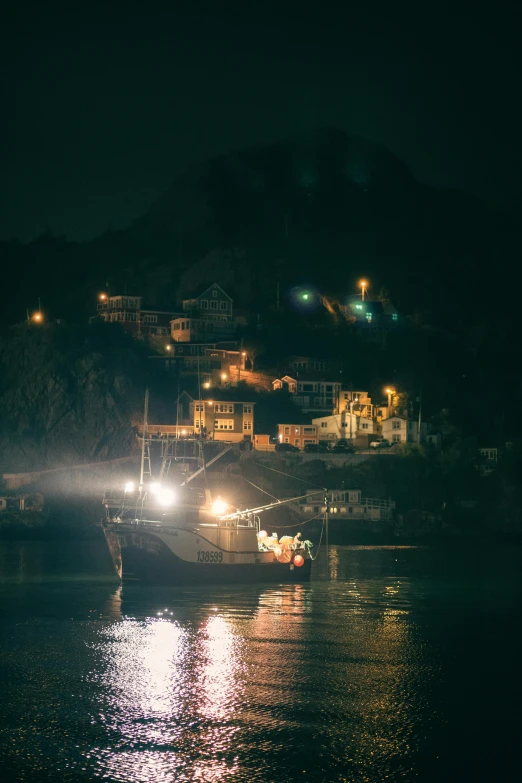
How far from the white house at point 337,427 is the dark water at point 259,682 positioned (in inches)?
1713

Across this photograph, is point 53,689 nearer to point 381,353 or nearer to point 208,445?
point 208,445

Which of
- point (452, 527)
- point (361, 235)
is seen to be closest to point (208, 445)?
point (452, 527)

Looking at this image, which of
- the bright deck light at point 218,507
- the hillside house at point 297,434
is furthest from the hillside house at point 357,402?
the bright deck light at point 218,507

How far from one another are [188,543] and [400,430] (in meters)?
50.2

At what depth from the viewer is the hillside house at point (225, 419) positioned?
3632 inches

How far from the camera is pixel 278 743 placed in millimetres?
23297

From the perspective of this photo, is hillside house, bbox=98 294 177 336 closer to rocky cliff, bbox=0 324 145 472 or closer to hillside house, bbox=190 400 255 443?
rocky cliff, bbox=0 324 145 472

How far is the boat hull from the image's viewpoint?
4641cm

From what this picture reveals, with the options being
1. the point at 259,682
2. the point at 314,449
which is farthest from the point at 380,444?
the point at 259,682

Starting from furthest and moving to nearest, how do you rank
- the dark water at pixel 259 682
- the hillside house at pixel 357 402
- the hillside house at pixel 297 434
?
the hillside house at pixel 357 402 → the hillside house at pixel 297 434 → the dark water at pixel 259 682

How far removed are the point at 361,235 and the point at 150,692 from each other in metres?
136

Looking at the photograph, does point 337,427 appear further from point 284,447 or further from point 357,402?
point 284,447

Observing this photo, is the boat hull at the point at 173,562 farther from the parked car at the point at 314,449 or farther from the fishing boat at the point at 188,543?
the parked car at the point at 314,449

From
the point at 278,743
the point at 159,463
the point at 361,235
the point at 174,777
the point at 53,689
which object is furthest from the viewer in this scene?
the point at 361,235
